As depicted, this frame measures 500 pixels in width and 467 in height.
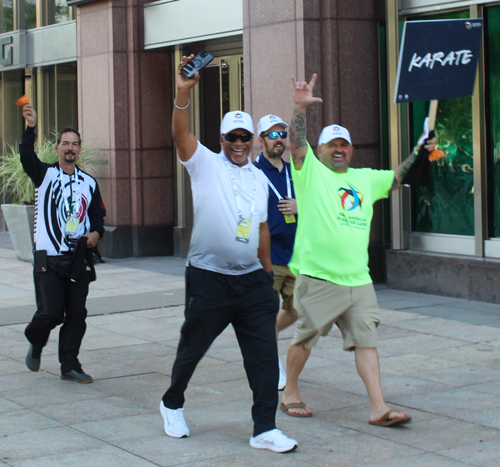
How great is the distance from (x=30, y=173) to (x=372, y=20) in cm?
584

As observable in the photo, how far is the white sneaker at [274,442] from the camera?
460 cm

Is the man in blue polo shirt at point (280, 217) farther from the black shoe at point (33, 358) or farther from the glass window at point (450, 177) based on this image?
the glass window at point (450, 177)

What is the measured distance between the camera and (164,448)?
4707 millimetres

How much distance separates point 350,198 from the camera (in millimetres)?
5211

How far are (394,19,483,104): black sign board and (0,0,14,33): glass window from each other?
49.5 ft

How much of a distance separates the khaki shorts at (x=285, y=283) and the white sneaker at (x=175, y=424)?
1409mm

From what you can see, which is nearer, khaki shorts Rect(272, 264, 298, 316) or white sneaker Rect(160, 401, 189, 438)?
white sneaker Rect(160, 401, 189, 438)

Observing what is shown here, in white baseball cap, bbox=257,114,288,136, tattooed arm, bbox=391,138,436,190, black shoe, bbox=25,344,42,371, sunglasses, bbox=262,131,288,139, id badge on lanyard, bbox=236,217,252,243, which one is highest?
white baseball cap, bbox=257,114,288,136

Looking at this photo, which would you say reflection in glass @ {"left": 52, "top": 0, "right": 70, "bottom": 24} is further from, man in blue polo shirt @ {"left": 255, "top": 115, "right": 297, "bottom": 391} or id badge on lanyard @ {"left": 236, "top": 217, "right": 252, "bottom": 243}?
id badge on lanyard @ {"left": 236, "top": 217, "right": 252, "bottom": 243}

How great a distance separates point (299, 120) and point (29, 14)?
14.6m

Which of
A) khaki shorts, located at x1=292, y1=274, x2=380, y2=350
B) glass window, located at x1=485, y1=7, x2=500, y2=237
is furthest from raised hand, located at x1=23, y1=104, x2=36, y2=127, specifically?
glass window, located at x1=485, y1=7, x2=500, y2=237

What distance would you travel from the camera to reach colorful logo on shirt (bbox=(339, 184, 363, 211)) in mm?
5188

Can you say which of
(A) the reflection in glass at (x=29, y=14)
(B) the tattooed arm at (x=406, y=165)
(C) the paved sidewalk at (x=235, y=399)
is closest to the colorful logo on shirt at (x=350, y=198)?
(B) the tattooed arm at (x=406, y=165)

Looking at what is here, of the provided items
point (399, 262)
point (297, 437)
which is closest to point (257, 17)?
point (399, 262)
